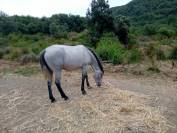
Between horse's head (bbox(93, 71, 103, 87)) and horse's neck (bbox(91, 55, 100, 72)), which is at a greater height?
horse's neck (bbox(91, 55, 100, 72))

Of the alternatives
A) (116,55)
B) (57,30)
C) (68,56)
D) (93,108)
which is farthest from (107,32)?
(57,30)

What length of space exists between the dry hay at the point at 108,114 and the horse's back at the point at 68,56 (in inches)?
33.5

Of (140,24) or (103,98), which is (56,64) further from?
(140,24)

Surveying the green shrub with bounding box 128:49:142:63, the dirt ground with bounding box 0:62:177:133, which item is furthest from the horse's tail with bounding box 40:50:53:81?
the green shrub with bounding box 128:49:142:63

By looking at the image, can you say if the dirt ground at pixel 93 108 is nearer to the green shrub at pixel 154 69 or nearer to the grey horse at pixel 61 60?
the grey horse at pixel 61 60

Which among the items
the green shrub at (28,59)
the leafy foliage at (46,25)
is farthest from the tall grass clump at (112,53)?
the leafy foliage at (46,25)

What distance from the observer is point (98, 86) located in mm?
9164

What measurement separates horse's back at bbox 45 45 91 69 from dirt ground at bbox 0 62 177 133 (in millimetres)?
799

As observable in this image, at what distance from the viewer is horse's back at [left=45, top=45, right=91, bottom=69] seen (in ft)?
25.7

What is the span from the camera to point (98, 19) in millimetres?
19453

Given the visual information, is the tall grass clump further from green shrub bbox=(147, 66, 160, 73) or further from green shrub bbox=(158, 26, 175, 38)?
green shrub bbox=(158, 26, 175, 38)

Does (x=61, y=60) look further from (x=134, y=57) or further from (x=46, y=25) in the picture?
(x=46, y=25)

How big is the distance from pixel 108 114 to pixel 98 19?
13.2 m

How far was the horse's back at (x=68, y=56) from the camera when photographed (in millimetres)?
7836
